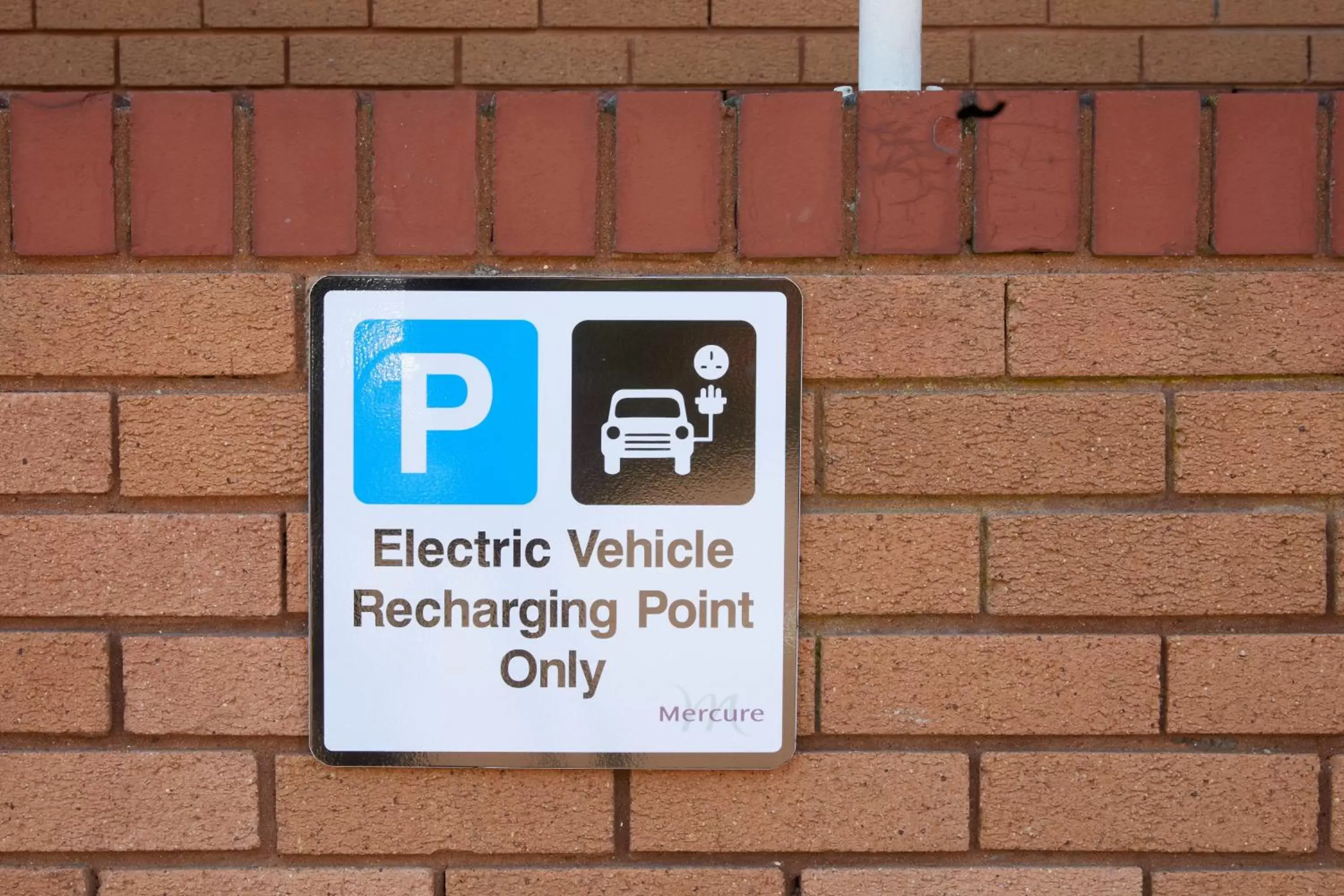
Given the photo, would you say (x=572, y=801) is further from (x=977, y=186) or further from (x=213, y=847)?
(x=977, y=186)

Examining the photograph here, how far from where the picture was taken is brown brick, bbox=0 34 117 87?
3.08 m

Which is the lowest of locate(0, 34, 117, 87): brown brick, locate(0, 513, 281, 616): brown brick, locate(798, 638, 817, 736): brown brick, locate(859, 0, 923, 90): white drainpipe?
locate(798, 638, 817, 736): brown brick

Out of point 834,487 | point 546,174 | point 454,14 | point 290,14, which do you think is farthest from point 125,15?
point 834,487

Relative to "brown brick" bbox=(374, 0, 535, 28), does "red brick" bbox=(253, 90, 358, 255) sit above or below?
below

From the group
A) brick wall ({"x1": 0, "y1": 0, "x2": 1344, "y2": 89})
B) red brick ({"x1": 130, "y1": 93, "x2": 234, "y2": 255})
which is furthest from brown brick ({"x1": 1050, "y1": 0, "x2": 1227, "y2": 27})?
red brick ({"x1": 130, "y1": 93, "x2": 234, "y2": 255})

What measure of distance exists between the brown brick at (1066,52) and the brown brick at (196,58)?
7.13 feet

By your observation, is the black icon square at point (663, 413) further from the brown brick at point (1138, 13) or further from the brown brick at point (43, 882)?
the brown brick at point (1138, 13)

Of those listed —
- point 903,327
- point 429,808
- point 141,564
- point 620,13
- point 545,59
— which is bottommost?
point 429,808

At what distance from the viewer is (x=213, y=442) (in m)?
1.48

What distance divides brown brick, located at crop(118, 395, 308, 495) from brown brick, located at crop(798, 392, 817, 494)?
0.72 m

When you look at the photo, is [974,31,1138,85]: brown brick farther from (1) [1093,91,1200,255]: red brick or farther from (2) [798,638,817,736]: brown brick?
(2) [798,638,817,736]: brown brick

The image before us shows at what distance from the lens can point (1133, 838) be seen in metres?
1.50

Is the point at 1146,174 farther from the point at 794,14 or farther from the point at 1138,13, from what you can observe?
the point at 1138,13

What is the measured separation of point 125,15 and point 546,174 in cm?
237
